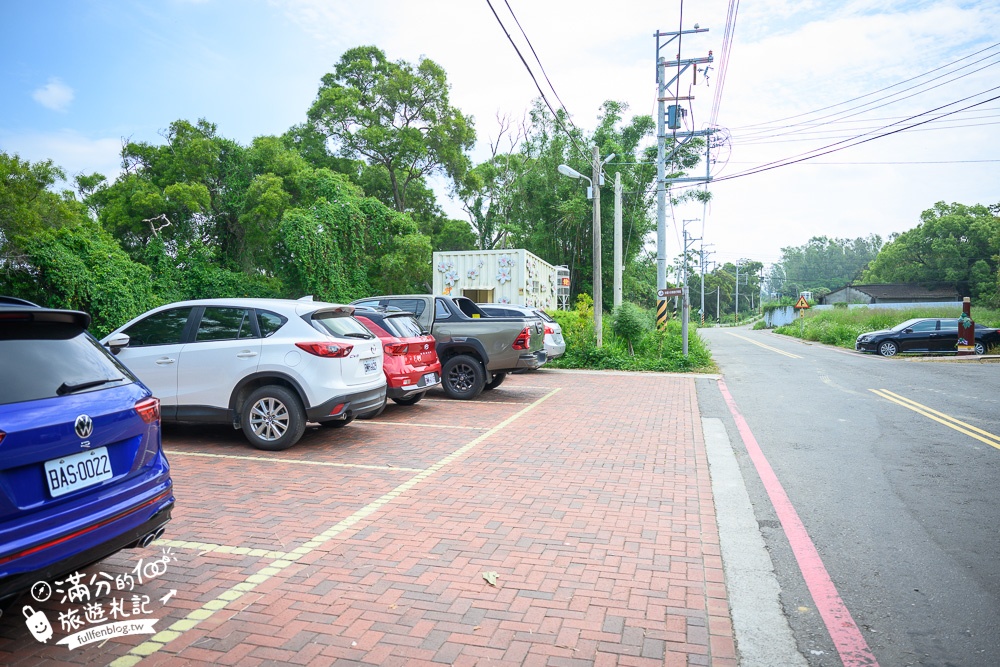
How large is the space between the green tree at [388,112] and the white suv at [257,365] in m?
28.0

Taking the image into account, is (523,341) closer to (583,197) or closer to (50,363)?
(50,363)

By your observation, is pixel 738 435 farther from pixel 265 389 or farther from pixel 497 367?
pixel 265 389

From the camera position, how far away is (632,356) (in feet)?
61.5

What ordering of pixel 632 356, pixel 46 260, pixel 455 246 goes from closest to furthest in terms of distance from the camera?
pixel 46 260, pixel 632 356, pixel 455 246

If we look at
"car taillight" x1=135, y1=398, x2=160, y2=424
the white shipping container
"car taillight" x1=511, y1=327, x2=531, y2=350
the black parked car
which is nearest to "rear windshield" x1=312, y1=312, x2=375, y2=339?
"car taillight" x1=135, y1=398, x2=160, y2=424

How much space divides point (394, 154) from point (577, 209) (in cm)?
1063

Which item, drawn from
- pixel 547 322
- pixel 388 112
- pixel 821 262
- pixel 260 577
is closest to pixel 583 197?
pixel 388 112

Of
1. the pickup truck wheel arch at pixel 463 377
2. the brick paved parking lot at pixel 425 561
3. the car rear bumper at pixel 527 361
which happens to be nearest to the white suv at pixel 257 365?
the brick paved parking lot at pixel 425 561

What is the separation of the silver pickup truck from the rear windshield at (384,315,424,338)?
1.42 metres

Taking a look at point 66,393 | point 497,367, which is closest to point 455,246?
Answer: point 497,367

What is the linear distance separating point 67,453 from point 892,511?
5979 mm

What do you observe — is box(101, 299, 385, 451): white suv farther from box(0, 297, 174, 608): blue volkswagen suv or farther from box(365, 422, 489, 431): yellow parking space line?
box(0, 297, 174, 608): blue volkswagen suv

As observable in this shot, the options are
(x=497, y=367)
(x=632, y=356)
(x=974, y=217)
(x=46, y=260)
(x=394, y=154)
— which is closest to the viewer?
(x=497, y=367)

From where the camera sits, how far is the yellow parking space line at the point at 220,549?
13.8 feet
